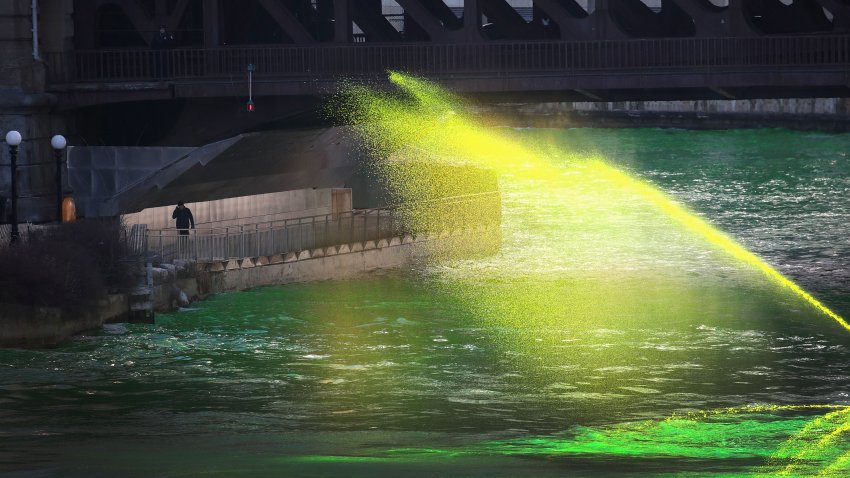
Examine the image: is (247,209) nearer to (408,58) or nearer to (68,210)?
(68,210)

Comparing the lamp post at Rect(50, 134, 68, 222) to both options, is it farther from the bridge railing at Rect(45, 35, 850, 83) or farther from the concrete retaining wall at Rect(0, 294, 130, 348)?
the concrete retaining wall at Rect(0, 294, 130, 348)

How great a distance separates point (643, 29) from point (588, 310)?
38.7ft

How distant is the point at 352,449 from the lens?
2800 centimetres

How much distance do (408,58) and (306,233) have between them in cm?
679

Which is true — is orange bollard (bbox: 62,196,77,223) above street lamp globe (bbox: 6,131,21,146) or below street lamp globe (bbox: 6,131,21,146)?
below

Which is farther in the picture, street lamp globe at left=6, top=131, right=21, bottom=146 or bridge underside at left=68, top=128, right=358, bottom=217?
bridge underside at left=68, top=128, right=358, bottom=217

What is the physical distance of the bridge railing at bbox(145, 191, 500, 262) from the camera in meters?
47.0

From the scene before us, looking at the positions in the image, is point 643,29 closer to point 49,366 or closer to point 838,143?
point 49,366

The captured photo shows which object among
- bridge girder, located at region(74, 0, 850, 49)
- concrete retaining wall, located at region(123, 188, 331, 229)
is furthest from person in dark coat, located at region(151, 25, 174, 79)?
concrete retaining wall, located at region(123, 188, 331, 229)

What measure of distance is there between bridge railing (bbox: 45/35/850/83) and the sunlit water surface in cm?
662

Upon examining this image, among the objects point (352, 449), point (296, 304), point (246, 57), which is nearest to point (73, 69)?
point (246, 57)

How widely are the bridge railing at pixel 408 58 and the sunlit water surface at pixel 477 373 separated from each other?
6.62 meters

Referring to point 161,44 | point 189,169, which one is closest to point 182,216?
point 189,169

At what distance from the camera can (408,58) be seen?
159ft
